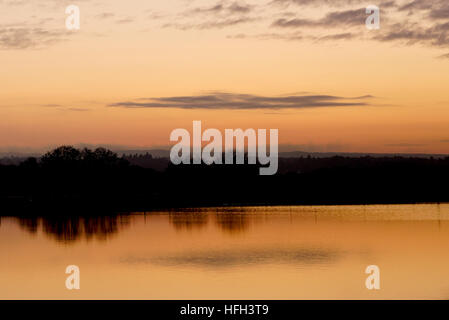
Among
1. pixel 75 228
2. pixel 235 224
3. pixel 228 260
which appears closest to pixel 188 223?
pixel 235 224

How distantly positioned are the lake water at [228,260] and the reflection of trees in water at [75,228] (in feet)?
0.41

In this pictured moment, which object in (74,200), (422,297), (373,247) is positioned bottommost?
(422,297)

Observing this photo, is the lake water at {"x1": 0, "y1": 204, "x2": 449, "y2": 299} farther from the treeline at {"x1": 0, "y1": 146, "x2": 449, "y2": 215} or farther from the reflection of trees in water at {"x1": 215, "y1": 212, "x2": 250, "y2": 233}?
the treeline at {"x1": 0, "y1": 146, "x2": 449, "y2": 215}

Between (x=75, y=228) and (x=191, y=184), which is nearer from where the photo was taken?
(x=75, y=228)

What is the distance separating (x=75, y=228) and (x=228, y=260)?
1254 inches

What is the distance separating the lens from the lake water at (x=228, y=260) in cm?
2881

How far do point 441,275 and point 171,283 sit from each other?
1261cm

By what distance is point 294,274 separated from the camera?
3281 cm

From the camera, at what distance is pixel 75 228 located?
67.0 metres

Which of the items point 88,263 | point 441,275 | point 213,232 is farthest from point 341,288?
point 213,232

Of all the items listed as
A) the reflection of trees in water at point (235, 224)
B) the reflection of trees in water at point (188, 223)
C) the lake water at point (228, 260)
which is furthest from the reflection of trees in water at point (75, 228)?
the reflection of trees in water at point (235, 224)

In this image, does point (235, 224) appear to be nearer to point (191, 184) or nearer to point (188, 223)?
point (188, 223)

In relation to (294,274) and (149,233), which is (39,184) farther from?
(294,274)

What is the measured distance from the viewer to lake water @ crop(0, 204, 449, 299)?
94.5ft
